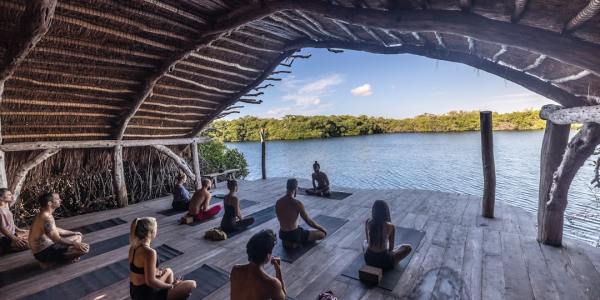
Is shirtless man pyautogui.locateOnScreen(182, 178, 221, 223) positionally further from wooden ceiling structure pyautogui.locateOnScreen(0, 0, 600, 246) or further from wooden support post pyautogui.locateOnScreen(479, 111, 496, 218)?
wooden support post pyautogui.locateOnScreen(479, 111, 496, 218)

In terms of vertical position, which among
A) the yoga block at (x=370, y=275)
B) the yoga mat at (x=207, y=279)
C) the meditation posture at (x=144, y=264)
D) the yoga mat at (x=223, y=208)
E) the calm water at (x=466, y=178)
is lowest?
the calm water at (x=466, y=178)

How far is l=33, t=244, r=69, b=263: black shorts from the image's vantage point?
135 inches

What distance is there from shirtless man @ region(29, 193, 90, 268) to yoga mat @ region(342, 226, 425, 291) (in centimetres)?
370

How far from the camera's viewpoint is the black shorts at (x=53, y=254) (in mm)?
3436

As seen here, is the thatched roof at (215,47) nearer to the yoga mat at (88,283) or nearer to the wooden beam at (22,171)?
the wooden beam at (22,171)

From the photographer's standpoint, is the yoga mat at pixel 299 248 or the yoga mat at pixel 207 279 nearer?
the yoga mat at pixel 207 279

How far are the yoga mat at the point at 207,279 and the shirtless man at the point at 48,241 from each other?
179cm

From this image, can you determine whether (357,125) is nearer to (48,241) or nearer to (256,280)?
(48,241)

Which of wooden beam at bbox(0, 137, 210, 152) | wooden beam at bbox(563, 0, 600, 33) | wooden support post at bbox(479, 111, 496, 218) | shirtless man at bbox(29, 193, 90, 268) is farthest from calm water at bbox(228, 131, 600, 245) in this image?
wooden beam at bbox(0, 137, 210, 152)

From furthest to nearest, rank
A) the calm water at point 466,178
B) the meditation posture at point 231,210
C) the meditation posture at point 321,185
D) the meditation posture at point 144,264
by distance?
the meditation posture at point 321,185 → the calm water at point 466,178 → the meditation posture at point 231,210 → the meditation posture at point 144,264

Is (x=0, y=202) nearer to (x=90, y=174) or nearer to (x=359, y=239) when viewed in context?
(x=90, y=174)

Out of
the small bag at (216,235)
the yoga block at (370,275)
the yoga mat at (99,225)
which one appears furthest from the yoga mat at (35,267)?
the yoga block at (370,275)

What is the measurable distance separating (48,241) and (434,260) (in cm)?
514

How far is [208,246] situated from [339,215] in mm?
2659
